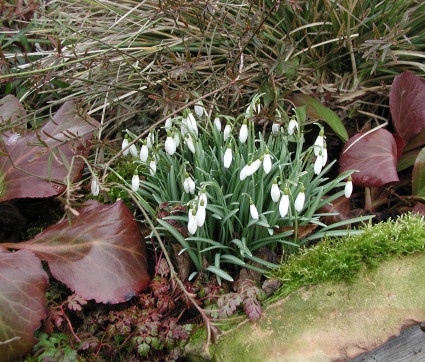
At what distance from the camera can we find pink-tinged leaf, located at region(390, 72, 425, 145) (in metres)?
2.29

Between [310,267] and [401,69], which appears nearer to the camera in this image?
[310,267]

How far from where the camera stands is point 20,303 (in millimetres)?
1494

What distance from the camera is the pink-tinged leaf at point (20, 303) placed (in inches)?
57.5

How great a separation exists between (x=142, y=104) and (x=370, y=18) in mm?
1598

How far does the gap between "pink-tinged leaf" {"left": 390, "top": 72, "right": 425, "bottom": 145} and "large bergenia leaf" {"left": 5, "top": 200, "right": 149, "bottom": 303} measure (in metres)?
1.63

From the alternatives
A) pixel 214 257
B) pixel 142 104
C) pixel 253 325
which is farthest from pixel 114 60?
pixel 253 325

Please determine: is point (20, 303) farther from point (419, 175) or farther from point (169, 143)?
point (419, 175)

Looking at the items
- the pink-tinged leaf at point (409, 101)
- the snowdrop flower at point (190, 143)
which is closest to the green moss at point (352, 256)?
the snowdrop flower at point (190, 143)

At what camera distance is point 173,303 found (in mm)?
1710

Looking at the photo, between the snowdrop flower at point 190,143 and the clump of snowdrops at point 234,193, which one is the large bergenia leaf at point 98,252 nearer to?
the clump of snowdrops at point 234,193

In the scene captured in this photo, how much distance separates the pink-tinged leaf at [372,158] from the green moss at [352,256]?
34 centimetres

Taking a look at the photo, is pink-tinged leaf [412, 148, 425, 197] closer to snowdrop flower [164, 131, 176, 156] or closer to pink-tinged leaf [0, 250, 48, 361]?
snowdrop flower [164, 131, 176, 156]

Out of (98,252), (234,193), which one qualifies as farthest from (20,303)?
(234,193)

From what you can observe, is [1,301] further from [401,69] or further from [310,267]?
[401,69]
